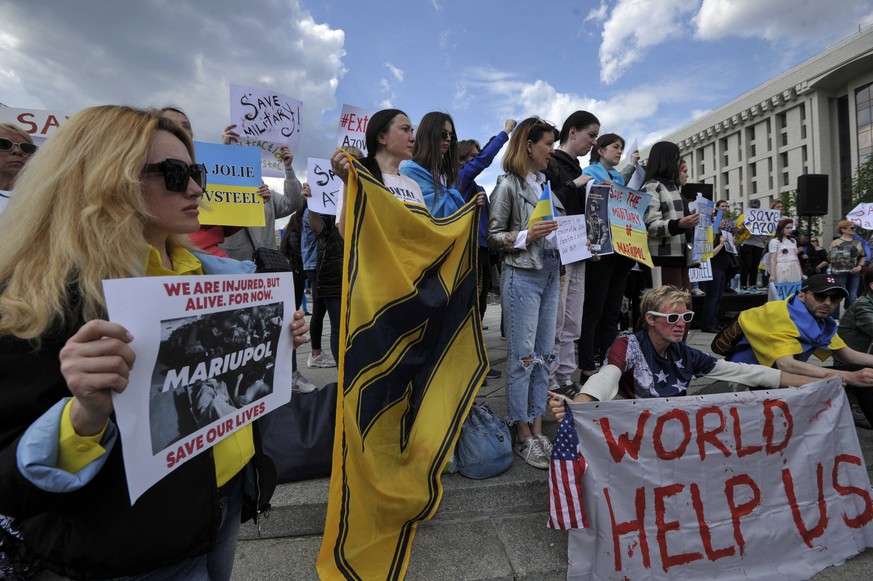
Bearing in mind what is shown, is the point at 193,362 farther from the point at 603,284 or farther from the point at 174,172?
the point at 603,284

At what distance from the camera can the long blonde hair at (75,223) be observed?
2.60ft

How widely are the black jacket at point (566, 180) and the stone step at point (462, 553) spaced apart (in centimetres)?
242

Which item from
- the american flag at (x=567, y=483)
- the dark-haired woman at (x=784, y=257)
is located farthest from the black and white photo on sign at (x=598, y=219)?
the dark-haired woman at (x=784, y=257)

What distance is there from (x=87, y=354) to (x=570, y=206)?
12.1ft

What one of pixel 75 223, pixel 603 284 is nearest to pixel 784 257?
pixel 603 284

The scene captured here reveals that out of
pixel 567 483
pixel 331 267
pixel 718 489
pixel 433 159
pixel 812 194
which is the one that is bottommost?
pixel 718 489

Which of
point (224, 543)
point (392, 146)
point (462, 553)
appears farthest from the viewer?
point (392, 146)

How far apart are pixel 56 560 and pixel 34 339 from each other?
43cm

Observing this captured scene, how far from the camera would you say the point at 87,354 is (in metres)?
0.73

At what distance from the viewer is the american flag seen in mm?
2170

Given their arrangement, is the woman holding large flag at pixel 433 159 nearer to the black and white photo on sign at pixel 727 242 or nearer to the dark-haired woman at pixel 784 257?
the black and white photo on sign at pixel 727 242

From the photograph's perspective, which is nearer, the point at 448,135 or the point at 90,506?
the point at 90,506

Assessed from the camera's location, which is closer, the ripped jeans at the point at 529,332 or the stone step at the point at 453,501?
the stone step at the point at 453,501

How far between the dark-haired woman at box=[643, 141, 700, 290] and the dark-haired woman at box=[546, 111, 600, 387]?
3.00 feet
